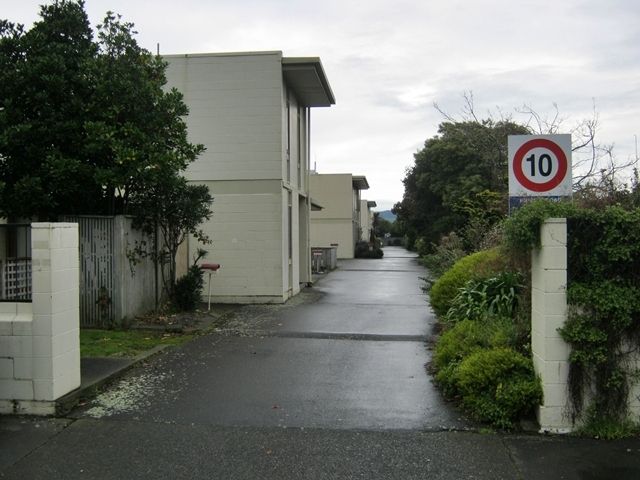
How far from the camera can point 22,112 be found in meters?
9.48

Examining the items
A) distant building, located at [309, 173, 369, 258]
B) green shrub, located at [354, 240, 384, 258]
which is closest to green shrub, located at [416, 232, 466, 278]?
distant building, located at [309, 173, 369, 258]

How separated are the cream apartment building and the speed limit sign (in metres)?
8.45

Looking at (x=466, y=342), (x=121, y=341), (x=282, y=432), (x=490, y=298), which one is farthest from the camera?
(x=121, y=341)

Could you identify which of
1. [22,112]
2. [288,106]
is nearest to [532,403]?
[22,112]

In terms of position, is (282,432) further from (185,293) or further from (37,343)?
(185,293)

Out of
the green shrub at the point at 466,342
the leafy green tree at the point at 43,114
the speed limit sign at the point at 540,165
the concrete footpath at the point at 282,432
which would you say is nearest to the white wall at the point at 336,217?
the leafy green tree at the point at 43,114

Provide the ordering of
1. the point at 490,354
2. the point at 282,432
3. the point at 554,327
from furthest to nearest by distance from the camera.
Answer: the point at 490,354, the point at 282,432, the point at 554,327

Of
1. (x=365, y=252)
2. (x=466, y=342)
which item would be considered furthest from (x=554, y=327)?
(x=365, y=252)

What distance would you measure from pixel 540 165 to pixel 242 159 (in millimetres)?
9143

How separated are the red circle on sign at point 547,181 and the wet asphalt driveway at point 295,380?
8.21 feet

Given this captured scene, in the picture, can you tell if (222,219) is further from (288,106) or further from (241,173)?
(288,106)

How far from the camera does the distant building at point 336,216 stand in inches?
1711

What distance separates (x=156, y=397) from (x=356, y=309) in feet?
25.9

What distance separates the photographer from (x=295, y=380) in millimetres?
7195
